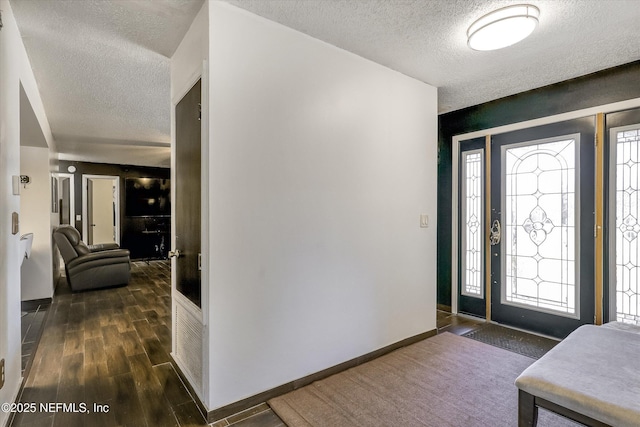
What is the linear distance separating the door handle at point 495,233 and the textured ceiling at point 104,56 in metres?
3.41

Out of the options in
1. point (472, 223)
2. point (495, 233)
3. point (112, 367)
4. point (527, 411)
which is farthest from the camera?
point (472, 223)

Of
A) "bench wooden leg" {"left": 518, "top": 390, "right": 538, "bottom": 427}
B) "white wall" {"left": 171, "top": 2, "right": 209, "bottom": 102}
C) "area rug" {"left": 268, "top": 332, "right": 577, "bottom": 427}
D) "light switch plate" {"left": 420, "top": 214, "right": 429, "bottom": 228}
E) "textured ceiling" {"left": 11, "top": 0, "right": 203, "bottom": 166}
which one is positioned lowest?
"area rug" {"left": 268, "top": 332, "right": 577, "bottom": 427}

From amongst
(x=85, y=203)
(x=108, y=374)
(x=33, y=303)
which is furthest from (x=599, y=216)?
(x=85, y=203)

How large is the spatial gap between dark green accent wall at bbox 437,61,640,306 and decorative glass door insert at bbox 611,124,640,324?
38cm

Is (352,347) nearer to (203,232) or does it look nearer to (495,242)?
(203,232)

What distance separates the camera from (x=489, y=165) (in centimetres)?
356

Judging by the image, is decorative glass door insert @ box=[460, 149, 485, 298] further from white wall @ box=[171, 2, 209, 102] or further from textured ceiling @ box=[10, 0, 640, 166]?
white wall @ box=[171, 2, 209, 102]

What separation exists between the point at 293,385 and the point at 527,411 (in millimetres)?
1395

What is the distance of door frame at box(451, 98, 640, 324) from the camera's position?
2.80 metres

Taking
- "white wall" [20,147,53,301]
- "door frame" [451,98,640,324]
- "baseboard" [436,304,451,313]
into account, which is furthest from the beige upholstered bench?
"white wall" [20,147,53,301]

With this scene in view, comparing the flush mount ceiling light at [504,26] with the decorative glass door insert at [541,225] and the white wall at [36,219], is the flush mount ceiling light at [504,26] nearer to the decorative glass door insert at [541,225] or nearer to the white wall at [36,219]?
the decorative glass door insert at [541,225]

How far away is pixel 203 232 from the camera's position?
1.93m

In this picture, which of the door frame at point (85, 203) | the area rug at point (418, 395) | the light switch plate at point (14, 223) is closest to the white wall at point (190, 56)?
the light switch plate at point (14, 223)

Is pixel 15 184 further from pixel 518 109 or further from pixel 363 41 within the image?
pixel 518 109
